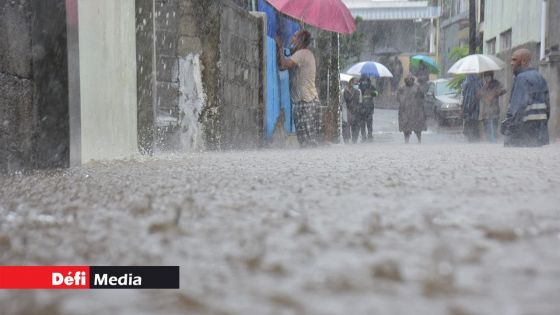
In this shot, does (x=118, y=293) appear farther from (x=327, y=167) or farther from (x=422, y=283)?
(x=327, y=167)

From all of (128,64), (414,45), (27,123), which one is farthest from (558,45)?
(414,45)

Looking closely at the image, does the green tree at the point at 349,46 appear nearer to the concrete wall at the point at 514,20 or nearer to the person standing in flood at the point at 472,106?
the concrete wall at the point at 514,20

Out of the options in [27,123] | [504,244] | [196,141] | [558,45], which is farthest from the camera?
[558,45]

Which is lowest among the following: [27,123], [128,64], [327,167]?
[327,167]

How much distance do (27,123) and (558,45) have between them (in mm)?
10509

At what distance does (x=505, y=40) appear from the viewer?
17922 mm

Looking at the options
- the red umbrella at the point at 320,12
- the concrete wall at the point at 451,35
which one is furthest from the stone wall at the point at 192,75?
the concrete wall at the point at 451,35

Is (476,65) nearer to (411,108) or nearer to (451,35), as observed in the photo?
(411,108)

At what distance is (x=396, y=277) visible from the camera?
138 centimetres

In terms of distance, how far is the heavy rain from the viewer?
A: 4.33 feet

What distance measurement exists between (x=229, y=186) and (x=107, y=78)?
2500 mm

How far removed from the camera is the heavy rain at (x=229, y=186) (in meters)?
1.32

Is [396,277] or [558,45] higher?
[558,45]

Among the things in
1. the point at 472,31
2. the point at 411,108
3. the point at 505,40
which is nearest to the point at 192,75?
the point at 411,108
